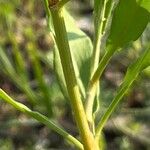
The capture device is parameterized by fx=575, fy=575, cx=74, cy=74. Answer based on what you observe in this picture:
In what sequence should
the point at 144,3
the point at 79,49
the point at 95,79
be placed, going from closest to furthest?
the point at 144,3 → the point at 95,79 → the point at 79,49

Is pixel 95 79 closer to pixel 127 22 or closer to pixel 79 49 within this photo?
pixel 127 22

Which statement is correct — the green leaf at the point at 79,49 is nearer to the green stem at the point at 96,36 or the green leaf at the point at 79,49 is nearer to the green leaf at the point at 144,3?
the green stem at the point at 96,36

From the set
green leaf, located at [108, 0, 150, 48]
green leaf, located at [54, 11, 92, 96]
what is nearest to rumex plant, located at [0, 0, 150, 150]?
green leaf, located at [108, 0, 150, 48]

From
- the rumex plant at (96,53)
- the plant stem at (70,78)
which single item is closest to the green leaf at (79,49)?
the rumex plant at (96,53)

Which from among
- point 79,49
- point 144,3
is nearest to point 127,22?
point 144,3

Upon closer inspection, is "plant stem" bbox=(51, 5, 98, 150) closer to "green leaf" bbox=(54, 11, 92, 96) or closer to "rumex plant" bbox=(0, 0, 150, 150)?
"rumex plant" bbox=(0, 0, 150, 150)
